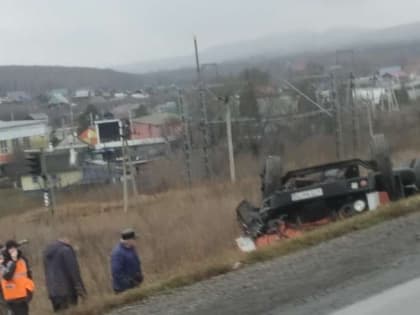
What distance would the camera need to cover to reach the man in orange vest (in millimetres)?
10602

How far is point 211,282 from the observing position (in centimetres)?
916

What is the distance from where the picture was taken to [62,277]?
11.1 meters

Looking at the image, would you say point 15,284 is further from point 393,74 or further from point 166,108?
point 393,74

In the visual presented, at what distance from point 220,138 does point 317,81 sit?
709 centimetres

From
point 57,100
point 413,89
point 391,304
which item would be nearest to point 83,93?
point 57,100

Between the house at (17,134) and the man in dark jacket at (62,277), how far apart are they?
59.1 m

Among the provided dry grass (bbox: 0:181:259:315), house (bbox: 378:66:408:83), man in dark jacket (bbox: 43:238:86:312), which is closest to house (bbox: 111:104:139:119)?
house (bbox: 378:66:408:83)

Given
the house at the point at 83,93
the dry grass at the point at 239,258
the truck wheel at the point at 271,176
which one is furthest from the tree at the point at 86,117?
the dry grass at the point at 239,258

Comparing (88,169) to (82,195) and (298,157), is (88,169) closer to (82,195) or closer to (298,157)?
(82,195)

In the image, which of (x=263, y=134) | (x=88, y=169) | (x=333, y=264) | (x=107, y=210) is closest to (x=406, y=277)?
(x=333, y=264)

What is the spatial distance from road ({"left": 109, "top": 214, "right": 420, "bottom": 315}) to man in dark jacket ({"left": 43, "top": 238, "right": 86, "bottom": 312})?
100 inches

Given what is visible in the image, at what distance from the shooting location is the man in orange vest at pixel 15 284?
1060cm

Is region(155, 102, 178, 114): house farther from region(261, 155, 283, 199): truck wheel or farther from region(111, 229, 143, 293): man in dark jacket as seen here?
region(111, 229, 143, 293): man in dark jacket

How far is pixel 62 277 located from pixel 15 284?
0.68 m
